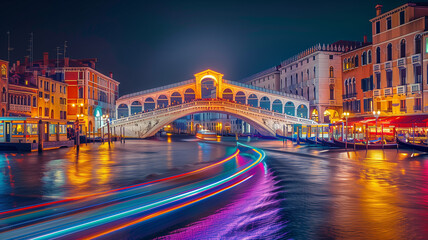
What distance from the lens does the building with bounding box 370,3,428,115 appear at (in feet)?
107

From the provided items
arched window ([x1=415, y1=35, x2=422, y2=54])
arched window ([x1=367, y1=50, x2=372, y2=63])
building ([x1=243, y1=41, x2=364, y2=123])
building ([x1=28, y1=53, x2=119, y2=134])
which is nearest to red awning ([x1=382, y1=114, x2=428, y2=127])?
arched window ([x1=415, y1=35, x2=422, y2=54])

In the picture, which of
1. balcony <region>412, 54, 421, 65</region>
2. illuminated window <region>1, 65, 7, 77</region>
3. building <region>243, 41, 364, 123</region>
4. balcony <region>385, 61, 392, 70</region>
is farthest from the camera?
building <region>243, 41, 364, 123</region>

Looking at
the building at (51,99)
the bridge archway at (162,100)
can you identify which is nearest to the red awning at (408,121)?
the bridge archway at (162,100)

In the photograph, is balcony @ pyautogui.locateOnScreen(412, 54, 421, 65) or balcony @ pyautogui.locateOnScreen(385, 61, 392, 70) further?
balcony @ pyautogui.locateOnScreen(385, 61, 392, 70)

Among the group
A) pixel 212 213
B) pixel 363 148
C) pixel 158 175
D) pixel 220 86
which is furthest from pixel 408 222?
pixel 220 86

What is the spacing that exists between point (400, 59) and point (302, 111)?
75.6ft

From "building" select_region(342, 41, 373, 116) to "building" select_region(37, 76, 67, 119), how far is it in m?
36.4

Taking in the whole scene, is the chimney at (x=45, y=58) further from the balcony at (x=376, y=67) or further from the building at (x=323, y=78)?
the balcony at (x=376, y=67)

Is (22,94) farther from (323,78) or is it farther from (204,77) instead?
(323,78)

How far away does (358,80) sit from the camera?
143 ft

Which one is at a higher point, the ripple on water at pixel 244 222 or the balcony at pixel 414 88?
the balcony at pixel 414 88

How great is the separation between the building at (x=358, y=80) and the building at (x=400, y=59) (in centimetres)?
230

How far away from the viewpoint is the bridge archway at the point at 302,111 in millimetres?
55806

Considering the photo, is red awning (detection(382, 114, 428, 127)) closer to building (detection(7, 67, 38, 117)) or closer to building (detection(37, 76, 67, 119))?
building (detection(7, 67, 38, 117))
